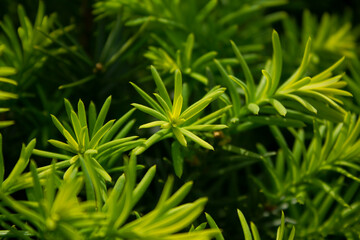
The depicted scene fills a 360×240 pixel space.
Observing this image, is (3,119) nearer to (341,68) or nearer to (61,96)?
(61,96)

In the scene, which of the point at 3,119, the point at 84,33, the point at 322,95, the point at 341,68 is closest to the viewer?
the point at 322,95

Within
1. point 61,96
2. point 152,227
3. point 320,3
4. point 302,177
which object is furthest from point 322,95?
point 320,3

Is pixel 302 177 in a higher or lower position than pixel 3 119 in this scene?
lower

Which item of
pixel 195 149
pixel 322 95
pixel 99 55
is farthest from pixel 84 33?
pixel 322 95

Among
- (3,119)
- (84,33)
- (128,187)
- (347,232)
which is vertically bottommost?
(347,232)

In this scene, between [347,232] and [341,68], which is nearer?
[347,232]

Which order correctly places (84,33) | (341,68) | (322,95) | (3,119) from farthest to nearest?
(341,68) < (84,33) < (3,119) < (322,95)

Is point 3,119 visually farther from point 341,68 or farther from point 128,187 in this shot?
point 341,68
